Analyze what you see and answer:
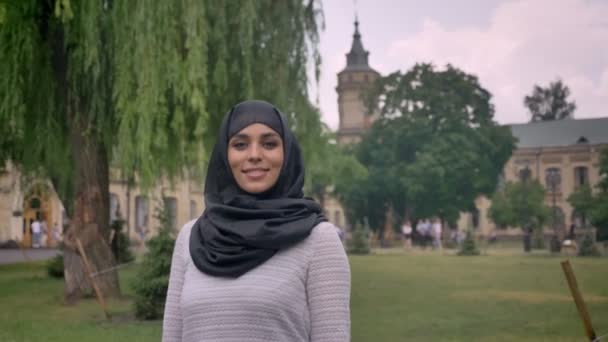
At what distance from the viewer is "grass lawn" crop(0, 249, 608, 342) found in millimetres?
9859

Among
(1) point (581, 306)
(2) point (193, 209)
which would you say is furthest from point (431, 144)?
(1) point (581, 306)

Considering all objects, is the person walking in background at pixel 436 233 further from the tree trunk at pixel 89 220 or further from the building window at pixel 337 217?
the building window at pixel 337 217

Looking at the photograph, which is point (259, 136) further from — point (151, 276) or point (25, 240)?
point (25, 240)

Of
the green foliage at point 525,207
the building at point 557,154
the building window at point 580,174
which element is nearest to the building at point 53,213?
the green foliage at point 525,207

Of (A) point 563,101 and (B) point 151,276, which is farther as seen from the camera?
(A) point 563,101

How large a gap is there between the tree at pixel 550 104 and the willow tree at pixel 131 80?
63.2 metres

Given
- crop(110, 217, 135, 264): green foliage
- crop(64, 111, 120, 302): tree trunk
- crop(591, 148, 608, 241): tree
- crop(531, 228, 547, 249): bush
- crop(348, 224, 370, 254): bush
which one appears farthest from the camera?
crop(531, 228, 547, 249): bush

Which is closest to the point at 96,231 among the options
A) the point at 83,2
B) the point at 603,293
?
the point at 83,2

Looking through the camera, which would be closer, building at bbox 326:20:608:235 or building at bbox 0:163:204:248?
building at bbox 0:163:204:248

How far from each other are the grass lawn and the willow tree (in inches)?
73.1

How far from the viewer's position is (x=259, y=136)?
2434 millimetres

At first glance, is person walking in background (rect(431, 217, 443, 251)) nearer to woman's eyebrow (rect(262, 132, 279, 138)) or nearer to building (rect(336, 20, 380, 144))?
building (rect(336, 20, 380, 144))

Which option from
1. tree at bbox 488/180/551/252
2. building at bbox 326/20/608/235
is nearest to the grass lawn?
tree at bbox 488/180/551/252

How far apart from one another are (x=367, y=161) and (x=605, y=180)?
22311mm
